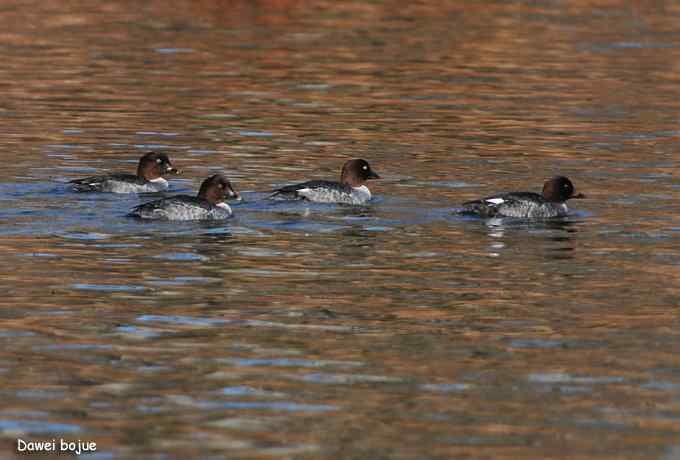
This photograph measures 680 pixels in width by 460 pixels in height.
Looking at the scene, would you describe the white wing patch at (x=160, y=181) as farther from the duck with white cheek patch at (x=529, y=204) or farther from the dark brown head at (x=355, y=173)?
the duck with white cheek patch at (x=529, y=204)

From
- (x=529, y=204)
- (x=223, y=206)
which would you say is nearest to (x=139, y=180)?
(x=223, y=206)

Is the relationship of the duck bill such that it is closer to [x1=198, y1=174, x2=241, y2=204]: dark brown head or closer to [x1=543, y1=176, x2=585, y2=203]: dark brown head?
[x1=198, y1=174, x2=241, y2=204]: dark brown head

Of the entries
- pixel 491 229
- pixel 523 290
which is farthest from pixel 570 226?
pixel 523 290

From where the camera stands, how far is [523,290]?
17609mm

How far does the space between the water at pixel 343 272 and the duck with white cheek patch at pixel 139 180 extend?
0.24m

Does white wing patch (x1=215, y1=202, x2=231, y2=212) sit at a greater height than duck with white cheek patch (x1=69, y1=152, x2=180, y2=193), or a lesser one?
lesser

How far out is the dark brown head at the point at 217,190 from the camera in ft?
72.3

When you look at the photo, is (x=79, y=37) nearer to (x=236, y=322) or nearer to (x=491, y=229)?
(x=491, y=229)

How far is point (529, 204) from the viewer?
2281 cm

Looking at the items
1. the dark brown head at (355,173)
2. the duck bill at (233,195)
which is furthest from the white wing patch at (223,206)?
the dark brown head at (355,173)

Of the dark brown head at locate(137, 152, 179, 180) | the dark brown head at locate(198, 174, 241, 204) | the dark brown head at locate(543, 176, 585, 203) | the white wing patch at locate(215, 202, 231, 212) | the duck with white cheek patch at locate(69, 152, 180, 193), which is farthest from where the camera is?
the dark brown head at locate(137, 152, 179, 180)

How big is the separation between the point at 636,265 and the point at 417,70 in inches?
946

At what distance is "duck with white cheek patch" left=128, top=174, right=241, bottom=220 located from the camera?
71.0ft

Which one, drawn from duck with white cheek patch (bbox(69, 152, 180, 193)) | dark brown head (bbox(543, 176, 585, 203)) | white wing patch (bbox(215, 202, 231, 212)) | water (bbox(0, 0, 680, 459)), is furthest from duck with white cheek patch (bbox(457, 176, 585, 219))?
duck with white cheek patch (bbox(69, 152, 180, 193))
